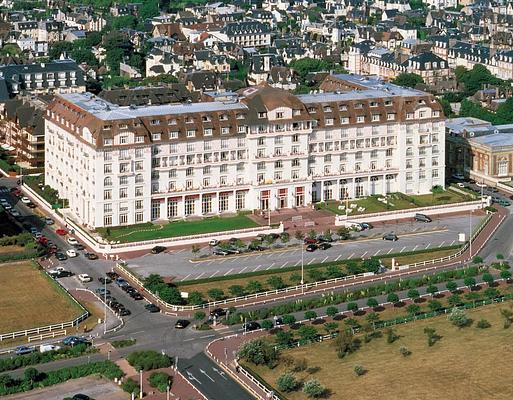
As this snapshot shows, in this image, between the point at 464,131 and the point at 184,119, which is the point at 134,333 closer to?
the point at 184,119

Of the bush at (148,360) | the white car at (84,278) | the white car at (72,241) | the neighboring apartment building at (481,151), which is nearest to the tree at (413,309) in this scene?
the bush at (148,360)

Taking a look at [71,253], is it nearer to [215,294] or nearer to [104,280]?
[104,280]

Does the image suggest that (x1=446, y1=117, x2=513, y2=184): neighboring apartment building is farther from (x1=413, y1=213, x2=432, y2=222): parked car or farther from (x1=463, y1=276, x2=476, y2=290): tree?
(x1=463, y1=276, x2=476, y2=290): tree

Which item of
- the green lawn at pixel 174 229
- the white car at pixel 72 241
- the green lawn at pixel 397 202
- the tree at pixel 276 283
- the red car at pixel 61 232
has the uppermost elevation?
the green lawn at pixel 397 202

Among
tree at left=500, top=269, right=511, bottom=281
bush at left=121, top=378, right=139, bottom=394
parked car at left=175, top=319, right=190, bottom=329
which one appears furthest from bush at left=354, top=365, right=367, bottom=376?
tree at left=500, top=269, right=511, bottom=281

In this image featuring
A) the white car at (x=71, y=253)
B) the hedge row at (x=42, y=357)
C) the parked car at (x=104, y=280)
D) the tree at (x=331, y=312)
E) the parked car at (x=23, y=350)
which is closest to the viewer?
the hedge row at (x=42, y=357)

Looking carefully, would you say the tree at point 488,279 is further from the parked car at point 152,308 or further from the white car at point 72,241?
the white car at point 72,241
